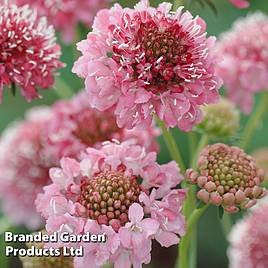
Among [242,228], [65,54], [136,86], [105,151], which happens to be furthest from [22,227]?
[136,86]

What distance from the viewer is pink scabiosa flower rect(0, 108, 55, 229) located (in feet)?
4.16

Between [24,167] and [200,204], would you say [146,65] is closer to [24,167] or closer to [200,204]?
[200,204]

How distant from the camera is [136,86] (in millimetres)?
842

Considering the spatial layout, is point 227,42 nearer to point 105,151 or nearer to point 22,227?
point 105,151

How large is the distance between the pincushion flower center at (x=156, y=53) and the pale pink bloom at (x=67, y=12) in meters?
0.27

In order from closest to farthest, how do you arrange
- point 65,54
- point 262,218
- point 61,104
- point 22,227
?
point 262,218
point 61,104
point 22,227
point 65,54

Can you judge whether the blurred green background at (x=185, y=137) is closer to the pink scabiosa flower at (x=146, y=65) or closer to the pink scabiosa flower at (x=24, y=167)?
the pink scabiosa flower at (x=24, y=167)

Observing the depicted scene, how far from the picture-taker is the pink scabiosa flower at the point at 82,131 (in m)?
1.15

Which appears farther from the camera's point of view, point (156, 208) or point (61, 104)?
point (61, 104)

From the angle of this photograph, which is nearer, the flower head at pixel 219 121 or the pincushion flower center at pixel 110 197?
the pincushion flower center at pixel 110 197

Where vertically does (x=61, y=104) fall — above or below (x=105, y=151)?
above

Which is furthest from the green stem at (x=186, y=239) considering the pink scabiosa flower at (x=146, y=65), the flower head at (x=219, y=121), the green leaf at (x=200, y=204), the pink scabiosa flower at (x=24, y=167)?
the pink scabiosa flower at (x=24, y=167)

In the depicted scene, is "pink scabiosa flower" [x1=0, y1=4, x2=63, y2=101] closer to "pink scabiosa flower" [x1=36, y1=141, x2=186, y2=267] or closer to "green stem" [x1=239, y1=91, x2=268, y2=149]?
"pink scabiosa flower" [x1=36, y1=141, x2=186, y2=267]

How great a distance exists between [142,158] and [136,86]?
0.38 feet
